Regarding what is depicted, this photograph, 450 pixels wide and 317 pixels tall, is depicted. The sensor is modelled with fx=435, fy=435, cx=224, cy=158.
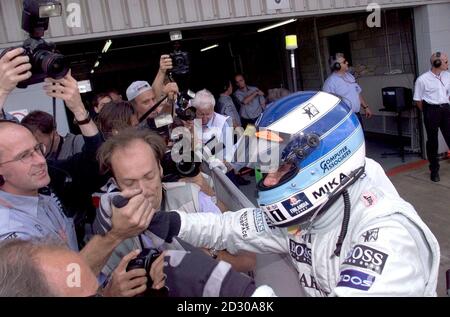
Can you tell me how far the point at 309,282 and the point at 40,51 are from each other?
1758 millimetres

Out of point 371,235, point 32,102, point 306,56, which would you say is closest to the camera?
point 371,235

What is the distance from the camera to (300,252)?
5.10 ft

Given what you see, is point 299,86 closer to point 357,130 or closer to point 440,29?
point 440,29

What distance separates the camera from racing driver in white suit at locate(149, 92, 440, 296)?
122 centimetres

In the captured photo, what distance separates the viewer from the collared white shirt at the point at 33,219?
165 cm

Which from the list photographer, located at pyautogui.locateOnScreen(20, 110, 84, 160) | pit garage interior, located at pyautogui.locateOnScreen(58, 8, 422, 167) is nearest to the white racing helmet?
photographer, located at pyautogui.locateOnScreen(20, 110, 84, 160)

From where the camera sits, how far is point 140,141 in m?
1.98

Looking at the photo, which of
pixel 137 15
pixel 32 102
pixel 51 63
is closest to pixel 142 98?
pixel 32 102

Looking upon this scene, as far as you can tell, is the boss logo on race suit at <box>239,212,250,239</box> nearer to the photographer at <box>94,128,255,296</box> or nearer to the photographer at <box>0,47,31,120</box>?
the photographer at <box>94,128,255,296</box>

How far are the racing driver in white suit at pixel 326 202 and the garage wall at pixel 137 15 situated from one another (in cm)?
352

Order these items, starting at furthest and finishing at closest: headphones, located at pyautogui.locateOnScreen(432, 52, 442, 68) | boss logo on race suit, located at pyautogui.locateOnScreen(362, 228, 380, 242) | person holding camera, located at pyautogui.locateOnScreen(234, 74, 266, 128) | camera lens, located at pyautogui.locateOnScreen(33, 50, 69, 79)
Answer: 1. person holding camera, located at pyautogui.locateOnScreen(234, 74, 266, 128)
2. headphones, located at pyautogui.locateOnScreen(432, 52, 442, 68)
3. camera lens, located at pyautogui.locateOnScreen(33, 50, 69, 79)
4. boss logo on race suit, located at pyautogui.locateOnScreen(362, 228, 380, 242)

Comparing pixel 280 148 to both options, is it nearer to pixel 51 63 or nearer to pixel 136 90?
pixel 51 63

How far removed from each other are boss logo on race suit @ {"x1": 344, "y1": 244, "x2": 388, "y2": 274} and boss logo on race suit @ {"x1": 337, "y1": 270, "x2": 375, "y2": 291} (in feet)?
0.07
